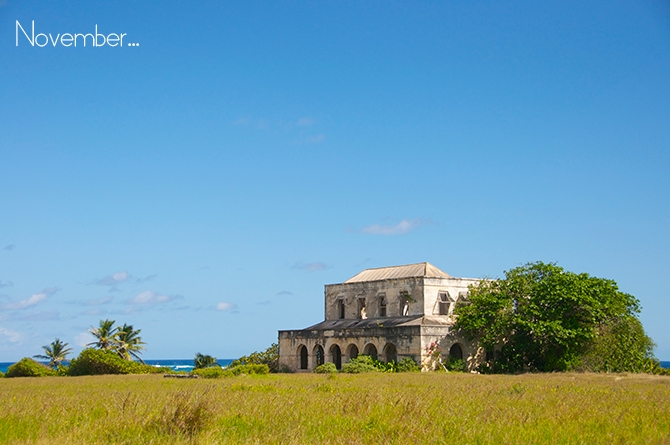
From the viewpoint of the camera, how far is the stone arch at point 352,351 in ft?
159

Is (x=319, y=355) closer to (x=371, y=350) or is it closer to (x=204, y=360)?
(x=371, y=350)

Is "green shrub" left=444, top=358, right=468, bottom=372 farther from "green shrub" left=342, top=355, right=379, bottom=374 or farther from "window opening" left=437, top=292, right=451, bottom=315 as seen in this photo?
"window opening" left=437, top=292, right=451, bottom=315

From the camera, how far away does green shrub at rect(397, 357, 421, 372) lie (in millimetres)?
42531

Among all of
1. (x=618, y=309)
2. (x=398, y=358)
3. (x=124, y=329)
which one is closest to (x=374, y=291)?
(x=398, y=358)

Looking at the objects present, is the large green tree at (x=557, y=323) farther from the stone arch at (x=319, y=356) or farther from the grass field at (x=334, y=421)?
the grass field at (x=334, y=421)

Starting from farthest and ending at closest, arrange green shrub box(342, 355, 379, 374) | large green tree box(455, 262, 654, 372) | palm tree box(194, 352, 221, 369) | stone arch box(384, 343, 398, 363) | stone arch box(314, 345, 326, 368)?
palm tree box(194, 352, 221, 369) < stone arch box(314, 345, 326, 368) < stone arch box(384, 343, 398, 363) < green shrub box(342, 355, 379, 374) < large green tree box(455, 262, 654, 372)

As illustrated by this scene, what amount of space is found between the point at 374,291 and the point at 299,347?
6.55m

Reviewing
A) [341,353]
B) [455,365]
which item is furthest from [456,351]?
[341,353]

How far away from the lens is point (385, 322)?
48750 mm

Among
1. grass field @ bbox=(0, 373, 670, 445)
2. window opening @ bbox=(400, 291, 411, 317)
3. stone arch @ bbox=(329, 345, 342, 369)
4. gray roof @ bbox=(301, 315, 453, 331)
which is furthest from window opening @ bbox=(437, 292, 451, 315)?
grass field @ bbox=(0, 373, 670, 445)

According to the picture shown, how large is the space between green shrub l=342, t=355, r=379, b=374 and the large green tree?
570 cm

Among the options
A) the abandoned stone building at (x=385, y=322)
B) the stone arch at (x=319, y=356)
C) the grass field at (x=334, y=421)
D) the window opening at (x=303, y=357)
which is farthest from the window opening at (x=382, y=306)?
the grass field at (x=334, y=421)

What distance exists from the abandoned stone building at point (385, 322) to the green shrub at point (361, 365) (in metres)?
1.15

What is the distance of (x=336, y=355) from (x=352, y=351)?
6.85 feet
